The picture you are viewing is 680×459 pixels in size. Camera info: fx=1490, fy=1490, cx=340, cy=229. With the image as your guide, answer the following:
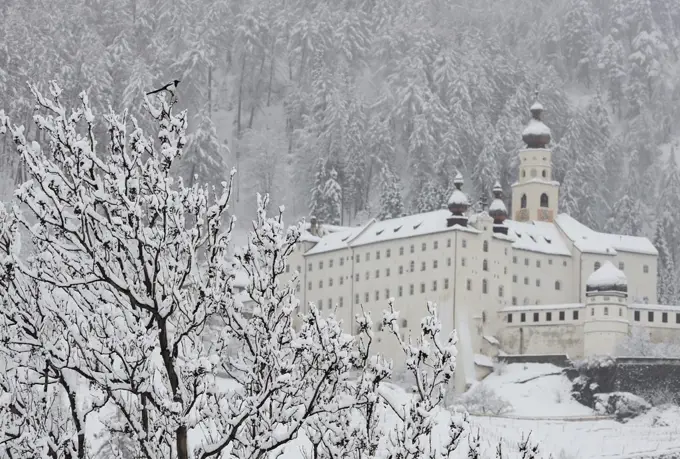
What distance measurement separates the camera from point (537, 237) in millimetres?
101562

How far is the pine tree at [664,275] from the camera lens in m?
108

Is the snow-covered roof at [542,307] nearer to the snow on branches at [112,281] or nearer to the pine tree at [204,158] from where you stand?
the pine tree at [204,158]

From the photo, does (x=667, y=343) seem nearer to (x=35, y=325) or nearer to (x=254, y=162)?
(x=254, y=162)

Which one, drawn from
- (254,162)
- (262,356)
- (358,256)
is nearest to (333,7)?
(254,162)

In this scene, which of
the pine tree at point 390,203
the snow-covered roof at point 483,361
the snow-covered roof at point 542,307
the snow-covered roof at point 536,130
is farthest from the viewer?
the pine tree at point 390,203

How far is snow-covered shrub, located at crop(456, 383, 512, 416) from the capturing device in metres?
82.9

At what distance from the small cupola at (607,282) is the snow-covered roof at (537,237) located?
8.15 metres

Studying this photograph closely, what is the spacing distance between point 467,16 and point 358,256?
243 feet

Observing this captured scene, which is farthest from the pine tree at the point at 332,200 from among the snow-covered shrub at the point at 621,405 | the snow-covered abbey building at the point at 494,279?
the snow-covered shrub at the point at 621,405

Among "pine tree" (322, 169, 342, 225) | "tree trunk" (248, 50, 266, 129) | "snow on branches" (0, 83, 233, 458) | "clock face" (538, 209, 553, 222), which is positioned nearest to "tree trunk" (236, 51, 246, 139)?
"tree trunk" (248, 50, 266, 129)

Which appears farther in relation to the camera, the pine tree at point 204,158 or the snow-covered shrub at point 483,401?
the pine tree at point 204,158

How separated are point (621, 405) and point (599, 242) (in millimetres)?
20670

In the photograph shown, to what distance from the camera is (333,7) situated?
163 m

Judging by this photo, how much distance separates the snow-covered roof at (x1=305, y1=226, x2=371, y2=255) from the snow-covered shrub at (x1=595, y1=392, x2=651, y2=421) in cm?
2275
